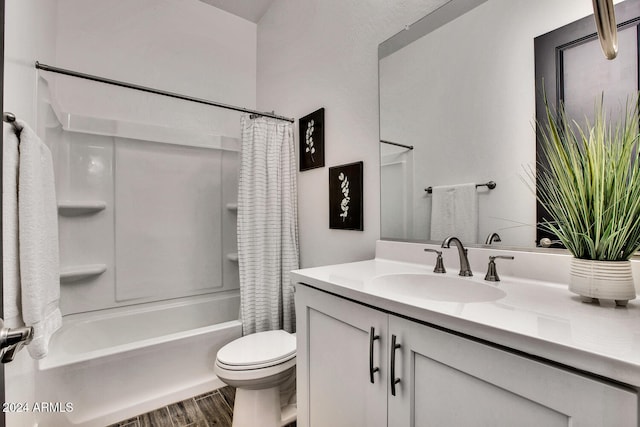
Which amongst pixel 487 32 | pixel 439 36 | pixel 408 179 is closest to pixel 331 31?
pixel 439 36

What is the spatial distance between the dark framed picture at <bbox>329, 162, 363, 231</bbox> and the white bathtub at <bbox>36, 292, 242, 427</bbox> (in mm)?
956

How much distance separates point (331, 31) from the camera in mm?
1804

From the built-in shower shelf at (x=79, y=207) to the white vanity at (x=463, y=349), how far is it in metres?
1.73

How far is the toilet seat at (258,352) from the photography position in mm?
1336

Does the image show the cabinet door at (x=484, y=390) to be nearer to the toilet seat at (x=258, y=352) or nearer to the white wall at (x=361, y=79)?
the white wall at (x=361, y=79)

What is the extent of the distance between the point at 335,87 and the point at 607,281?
1.56m

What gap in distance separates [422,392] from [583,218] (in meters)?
0.60

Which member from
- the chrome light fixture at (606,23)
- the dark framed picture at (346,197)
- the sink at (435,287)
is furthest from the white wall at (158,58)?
the chrome light fixture at (606,23)

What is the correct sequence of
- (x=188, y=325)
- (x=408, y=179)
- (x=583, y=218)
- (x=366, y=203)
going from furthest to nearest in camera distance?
1. (x=188, y=325)
2. (x=366, y=203)
3. (x=408, y=179)
4. (x=583, y=218)

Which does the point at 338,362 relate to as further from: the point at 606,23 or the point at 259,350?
the point at 606,23

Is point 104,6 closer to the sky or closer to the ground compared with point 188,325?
closer to the sky

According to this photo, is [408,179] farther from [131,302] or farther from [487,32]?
[131,302]

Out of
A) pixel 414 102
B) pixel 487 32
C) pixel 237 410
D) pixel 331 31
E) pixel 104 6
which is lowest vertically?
pixel 237 410

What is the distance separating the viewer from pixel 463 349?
65cm
